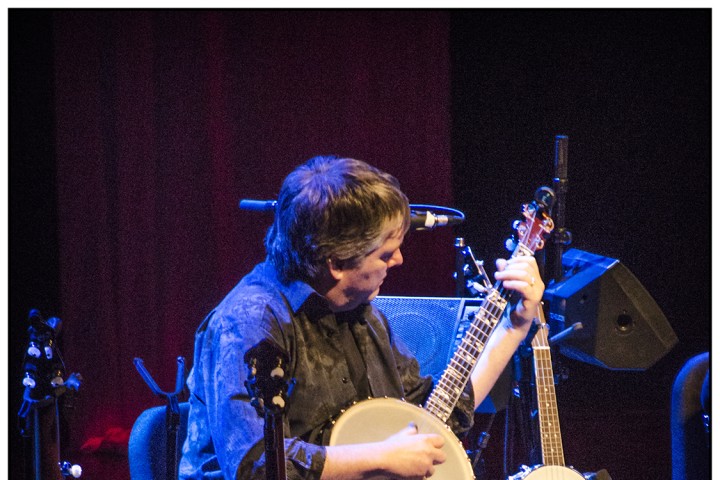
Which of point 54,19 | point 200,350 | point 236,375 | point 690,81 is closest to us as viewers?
point 236,375

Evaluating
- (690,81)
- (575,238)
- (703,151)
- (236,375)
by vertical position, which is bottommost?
(236,375)

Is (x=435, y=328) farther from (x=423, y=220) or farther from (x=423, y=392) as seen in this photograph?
(x=423, y=220)

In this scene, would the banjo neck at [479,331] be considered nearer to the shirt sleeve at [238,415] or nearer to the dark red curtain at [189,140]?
the shirt sleeve at [238,415]

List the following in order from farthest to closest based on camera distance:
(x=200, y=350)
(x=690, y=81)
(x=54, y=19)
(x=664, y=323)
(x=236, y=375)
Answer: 1. (x=690, y=81)
2. (x=54, y=19)
3. (x=664, y=323)
4. (x=200, y=350)
5. (x=236, y=375)

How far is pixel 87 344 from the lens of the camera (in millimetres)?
4824

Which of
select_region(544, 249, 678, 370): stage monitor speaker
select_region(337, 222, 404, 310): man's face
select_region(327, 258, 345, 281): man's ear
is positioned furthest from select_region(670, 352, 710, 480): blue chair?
select_region(327, 258, 345, 281): man's ear

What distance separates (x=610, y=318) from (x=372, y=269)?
3.72 ft

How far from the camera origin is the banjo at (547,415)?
2.90 m

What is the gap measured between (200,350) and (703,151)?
395cm

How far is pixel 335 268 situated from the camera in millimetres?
2197

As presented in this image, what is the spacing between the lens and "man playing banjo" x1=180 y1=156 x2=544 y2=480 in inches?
78.6

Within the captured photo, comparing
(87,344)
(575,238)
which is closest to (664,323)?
(575,238)

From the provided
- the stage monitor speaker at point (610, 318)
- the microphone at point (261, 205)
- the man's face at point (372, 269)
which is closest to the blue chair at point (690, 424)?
the stage monitor speaker at point (610, 318)
